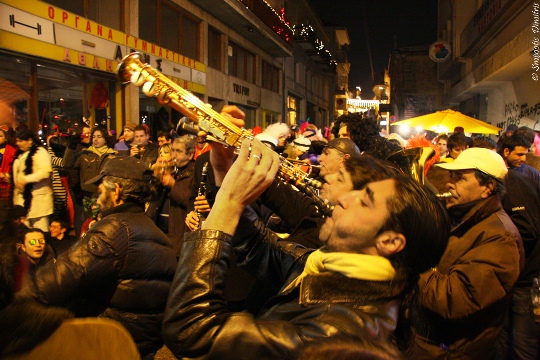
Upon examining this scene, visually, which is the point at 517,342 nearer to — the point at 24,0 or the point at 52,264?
the point at 52,264

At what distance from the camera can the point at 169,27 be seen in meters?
15.0

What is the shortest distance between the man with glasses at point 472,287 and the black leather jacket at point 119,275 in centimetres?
165

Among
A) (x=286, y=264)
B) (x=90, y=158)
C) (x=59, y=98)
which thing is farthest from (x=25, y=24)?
(x=286, y=264)

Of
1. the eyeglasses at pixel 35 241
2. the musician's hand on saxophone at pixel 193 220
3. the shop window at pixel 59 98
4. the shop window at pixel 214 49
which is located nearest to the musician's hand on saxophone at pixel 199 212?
the musician's hand on saxophone at pixel 193 220

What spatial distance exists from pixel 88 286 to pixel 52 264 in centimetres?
24

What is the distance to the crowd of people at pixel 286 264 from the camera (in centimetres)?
134

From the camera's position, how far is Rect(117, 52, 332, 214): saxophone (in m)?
3.28

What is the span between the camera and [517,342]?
3.79m

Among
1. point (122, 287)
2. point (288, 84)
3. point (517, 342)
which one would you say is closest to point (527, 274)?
point (517, 342)

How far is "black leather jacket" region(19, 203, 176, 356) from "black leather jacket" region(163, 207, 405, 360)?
48.9 inches

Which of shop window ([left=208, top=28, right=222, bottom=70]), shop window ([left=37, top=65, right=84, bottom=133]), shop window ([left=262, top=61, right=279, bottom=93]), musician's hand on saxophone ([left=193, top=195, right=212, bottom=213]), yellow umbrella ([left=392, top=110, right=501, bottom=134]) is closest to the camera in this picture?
musician's hand on saxophone ([left=193, top=195, right=212, bottom=213])

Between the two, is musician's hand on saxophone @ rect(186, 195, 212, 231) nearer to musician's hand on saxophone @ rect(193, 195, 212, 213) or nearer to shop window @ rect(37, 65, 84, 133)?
musician's hand on saxophone @ rect(193, 195, 212, 213)

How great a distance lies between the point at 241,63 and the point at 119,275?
20068mm

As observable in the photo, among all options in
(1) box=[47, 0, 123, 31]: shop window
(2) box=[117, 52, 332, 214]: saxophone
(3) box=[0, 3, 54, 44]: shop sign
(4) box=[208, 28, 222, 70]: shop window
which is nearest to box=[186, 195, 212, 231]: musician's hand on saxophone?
(2) box=[117, 52, 332, 214]: saxophone
